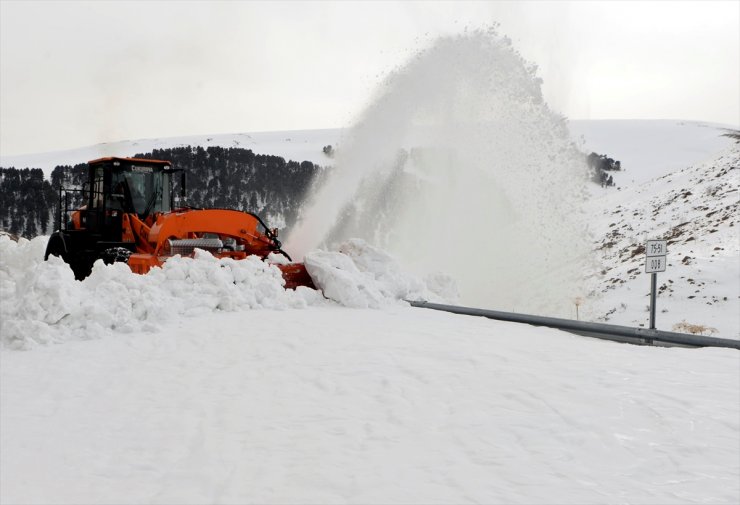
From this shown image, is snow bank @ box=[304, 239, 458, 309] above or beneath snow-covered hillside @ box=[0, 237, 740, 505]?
above

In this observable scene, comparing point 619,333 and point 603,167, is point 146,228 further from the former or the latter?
point 603,167

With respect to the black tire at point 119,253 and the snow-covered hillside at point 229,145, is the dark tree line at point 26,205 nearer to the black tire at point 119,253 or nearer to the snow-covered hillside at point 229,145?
the snow-covered hillside at point 229,145

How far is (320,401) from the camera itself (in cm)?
460

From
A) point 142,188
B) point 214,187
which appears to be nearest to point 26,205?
point 214,187

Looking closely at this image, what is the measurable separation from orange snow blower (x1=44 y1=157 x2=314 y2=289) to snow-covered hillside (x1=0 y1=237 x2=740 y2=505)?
115 inches

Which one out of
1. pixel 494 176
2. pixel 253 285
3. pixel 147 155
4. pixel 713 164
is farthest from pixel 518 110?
pixel 147 155

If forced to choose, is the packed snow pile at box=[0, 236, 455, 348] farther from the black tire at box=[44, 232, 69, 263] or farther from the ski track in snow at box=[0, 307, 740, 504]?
the black tire at box=[44, 232, 69, 263]

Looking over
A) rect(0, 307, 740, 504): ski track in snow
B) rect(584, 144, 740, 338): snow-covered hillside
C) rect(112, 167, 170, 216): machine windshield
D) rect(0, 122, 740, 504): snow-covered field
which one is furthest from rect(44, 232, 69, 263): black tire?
rect(584, 144, 740, 338): snow-covered hillside

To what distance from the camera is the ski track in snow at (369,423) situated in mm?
3199

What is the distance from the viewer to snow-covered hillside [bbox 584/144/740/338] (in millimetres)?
13680

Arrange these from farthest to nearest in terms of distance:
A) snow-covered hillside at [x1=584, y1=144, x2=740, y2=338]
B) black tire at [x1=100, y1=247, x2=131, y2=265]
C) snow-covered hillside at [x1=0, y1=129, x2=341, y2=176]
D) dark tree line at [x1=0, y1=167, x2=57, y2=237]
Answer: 1. snow-covered hillside at [x1=0, y1=129, x2=341, y2=176]
2. dark tree line at [x1=0, y1=167, x2=57, y2=237]
3. snow-covered hillside at [x1=584, y1=144, x2=740, y2=338]
4. black tire at [x1=100, y1=247, x2=131, y2=265]

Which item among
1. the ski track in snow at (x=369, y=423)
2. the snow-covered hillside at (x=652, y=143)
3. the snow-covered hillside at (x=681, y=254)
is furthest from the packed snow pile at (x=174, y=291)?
the snow-covered hillside at (x=652, y=143)

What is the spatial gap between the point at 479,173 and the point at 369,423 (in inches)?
486

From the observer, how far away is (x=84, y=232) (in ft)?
41.5
